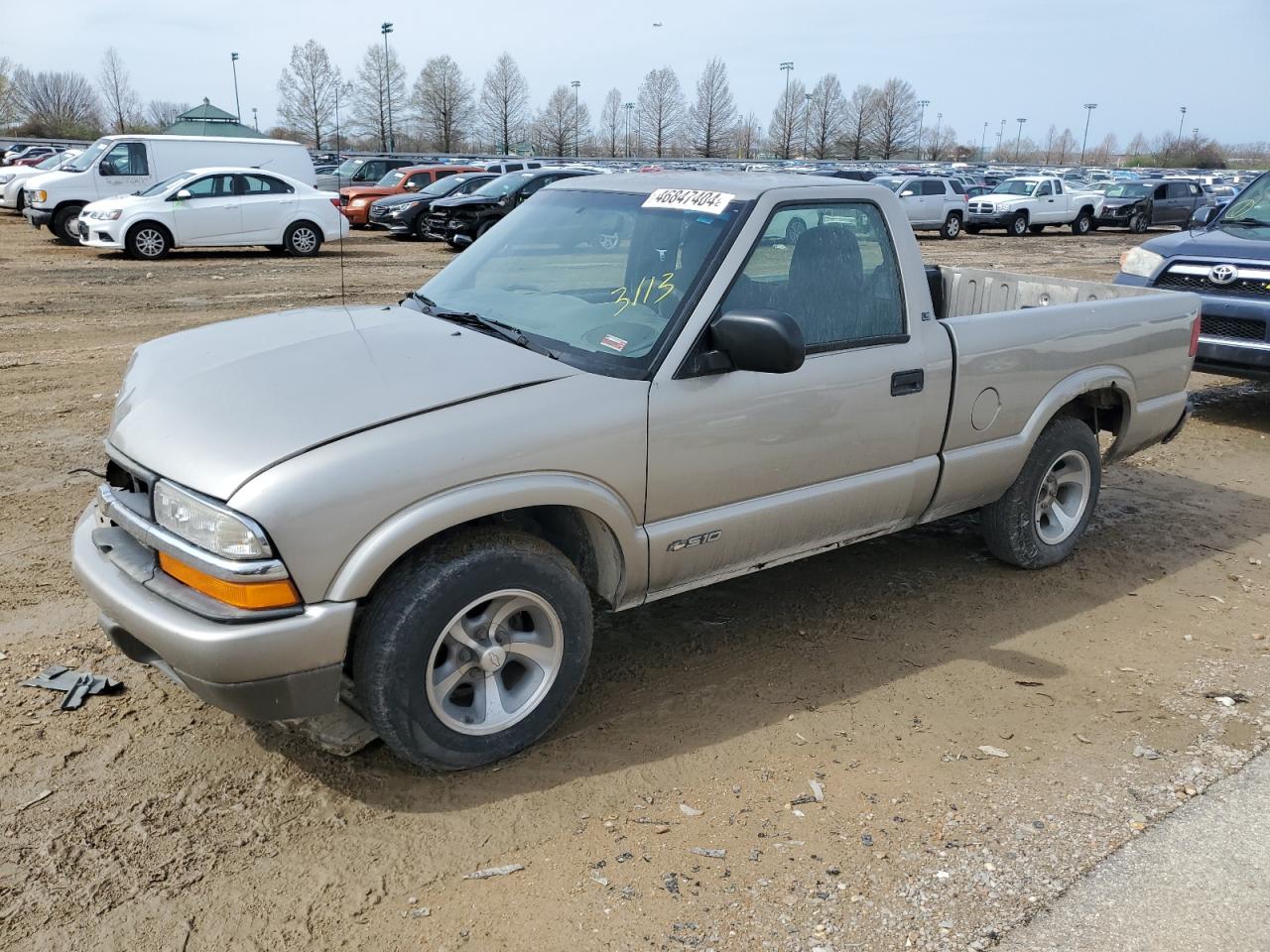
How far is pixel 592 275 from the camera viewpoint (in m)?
4.03

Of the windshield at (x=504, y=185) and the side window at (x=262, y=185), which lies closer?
the side window at (x=262, y=185)

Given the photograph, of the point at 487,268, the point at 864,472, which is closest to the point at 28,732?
the point at 487,268

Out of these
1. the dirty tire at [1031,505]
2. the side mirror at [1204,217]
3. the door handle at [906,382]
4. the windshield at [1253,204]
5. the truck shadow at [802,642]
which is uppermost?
the windshield at [1253,204]

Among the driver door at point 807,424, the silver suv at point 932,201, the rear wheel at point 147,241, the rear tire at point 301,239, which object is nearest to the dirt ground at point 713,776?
the driver door at point 807,424

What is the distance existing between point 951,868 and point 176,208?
59.0ft

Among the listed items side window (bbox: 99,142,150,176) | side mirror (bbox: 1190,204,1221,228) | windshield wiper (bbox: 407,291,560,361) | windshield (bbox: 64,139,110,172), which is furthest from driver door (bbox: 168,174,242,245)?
windshield wiper (bbox: 407,291,560,361)

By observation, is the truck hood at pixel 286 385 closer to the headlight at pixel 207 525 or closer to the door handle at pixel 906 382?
the headlight at pixel 207 525

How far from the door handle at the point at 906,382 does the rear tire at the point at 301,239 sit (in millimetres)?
16786

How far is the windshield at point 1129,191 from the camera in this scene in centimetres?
3341

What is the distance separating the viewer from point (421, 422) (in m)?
3.12

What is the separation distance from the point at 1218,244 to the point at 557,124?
95206mm

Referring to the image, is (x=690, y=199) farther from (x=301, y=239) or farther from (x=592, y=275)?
(x=301, y=239)

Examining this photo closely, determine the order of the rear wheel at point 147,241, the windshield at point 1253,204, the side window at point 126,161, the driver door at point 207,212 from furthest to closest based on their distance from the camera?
the side window at point 126,161, the driver door at point 207,212, the rear wheel at point 147,241, the windshield at point 1253,204

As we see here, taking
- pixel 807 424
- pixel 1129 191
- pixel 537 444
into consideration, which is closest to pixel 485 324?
pixel 537 444
